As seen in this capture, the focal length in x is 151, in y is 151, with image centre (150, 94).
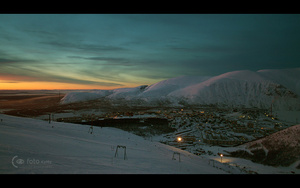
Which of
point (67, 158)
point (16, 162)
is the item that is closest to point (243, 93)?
point (67, 158)

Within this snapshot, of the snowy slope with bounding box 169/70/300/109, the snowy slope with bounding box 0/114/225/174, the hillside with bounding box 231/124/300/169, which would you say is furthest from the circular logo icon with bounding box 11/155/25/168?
the snowy slope with bounding box 169/70/300/109

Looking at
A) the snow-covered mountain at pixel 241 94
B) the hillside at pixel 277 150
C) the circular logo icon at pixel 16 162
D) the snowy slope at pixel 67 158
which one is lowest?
the hillside at pixel 277 150

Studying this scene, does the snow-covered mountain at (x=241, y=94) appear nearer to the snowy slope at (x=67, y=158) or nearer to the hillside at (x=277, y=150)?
the hillside at (x=277, y=150)

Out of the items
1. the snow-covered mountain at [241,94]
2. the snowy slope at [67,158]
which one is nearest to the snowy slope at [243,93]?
the snow-covered mountain at [241,94]

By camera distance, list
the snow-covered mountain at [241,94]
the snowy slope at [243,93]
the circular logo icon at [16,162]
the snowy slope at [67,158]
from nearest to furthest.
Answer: the circular logo icon at [16,162], the snowy slope at [67,158], the snowy slope at [243,93], the snow-covered mountain at [241,94]

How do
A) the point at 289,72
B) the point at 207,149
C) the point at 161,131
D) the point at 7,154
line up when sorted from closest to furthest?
1. the point at 7,154
2. the point at 207,149
3. the point at 161,131
4. the point at 289,72

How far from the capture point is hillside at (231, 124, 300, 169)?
18.7 metres

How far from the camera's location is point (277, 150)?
68.4ft

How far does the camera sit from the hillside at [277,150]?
18.7 meters

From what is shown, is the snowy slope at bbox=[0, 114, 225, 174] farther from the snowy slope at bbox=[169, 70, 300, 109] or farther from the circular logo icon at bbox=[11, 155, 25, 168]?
the snowy slope at bbox=[169, 70, 300, 109]
